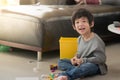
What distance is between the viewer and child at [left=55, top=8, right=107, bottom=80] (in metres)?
2.17

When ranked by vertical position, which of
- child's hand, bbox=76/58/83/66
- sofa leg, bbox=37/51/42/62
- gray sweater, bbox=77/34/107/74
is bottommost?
sofa leg, bbox=37/51/42/62

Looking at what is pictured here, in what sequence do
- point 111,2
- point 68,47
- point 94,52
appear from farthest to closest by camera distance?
point 111,2, point 68,47, point 94,52

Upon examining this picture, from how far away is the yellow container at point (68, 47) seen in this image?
2.47 metres

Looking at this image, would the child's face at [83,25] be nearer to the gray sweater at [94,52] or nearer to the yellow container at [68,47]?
the gray sweater at [94,52]

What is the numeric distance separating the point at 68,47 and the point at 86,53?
10.3 inches

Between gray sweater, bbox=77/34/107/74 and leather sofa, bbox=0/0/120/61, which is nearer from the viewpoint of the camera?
gray sweater, bbox=77/34/107/74

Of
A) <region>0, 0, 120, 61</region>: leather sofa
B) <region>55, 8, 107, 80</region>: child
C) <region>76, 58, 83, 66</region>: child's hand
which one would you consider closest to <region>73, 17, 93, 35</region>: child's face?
<region>55, 8, 107, 80</region>: child

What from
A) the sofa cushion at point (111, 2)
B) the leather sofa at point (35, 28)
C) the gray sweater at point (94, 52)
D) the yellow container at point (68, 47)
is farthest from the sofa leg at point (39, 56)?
the sofa cushion at point (111, 2)

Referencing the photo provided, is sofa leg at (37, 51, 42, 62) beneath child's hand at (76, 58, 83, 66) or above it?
beneath

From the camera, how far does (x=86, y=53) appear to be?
7.48ft

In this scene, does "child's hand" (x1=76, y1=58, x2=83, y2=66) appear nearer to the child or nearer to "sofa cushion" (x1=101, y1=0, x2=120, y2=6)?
the child

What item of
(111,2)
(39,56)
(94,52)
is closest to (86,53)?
(94,52)

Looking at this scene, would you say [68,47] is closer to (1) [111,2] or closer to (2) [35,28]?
(2) [35,28]

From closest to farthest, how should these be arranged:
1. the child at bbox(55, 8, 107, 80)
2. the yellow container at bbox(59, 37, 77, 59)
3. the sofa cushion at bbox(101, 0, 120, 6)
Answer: the child at bbox(55, 8, 107, 80) → the yellow container at bbox(59, 37, 77, 59) → the sofa cushion at bbox(101, 0, 120, 6)
